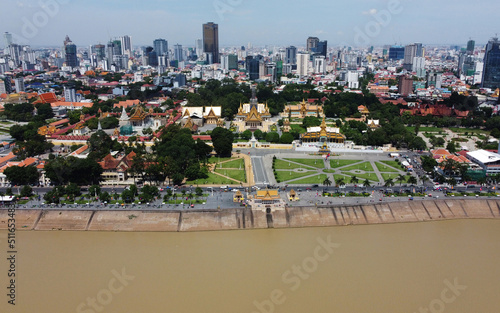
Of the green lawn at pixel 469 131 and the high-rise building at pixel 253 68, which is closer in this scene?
the green lawn at pixel 469 131

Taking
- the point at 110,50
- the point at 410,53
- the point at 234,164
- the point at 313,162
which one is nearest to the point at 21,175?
the point at 234,164

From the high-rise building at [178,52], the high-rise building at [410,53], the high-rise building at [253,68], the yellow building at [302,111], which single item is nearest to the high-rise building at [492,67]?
the yellow building at [302,111]

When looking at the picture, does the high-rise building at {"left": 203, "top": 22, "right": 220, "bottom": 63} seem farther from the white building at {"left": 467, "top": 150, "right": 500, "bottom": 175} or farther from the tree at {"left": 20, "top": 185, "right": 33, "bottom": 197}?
the tree at {"left": 20, "top": 185, "right": 33, "bottom": 197}

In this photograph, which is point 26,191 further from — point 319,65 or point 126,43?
point 126,43

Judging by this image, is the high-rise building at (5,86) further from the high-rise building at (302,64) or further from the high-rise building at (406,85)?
the high-rise building at (406,85)

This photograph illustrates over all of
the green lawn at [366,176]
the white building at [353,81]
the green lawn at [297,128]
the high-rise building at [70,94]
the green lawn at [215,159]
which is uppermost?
the white building at [353,81]

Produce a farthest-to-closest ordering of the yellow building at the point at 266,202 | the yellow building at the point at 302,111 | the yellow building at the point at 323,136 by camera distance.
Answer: the yellow building at the point at 302,111, the yellow building at the point at 323,136, the yellow building at the point at 266,202

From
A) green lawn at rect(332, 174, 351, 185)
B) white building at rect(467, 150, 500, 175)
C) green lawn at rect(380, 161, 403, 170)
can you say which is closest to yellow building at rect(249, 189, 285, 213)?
green lawn at rect(332, 174, 351, 185)
